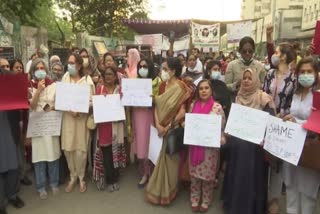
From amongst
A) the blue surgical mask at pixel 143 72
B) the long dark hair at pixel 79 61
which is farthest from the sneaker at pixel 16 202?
the blue surgical mask at pixel 143 72

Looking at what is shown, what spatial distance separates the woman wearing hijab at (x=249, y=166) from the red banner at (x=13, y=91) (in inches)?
88.2

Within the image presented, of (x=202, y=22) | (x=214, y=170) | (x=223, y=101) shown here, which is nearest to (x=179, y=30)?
(x=202, y=22)

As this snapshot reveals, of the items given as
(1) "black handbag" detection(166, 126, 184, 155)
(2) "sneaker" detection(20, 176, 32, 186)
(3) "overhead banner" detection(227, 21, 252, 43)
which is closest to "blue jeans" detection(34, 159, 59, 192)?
(2) "sneaker" detection(20, 176, 32, 186)

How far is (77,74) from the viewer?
15.6 ft

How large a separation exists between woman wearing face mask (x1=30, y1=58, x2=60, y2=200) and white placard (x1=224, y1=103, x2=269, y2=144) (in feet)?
7.09

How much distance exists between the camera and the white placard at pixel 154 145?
4617 millimetres

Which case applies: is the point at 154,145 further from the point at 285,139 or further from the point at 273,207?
the point at 285,139

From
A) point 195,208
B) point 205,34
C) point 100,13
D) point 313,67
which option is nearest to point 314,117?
point 313,67

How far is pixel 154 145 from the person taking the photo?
468cm

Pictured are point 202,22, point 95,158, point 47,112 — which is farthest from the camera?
point 202,22

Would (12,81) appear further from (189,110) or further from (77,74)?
(189,110)

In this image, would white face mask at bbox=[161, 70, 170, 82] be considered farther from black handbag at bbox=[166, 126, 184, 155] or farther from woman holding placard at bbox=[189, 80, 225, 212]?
black handbag at bbox=[166, 126, 184, 155]

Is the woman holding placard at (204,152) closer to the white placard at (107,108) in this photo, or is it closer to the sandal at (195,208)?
the sandal at (195,208)

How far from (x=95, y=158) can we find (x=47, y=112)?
855 millimetres
